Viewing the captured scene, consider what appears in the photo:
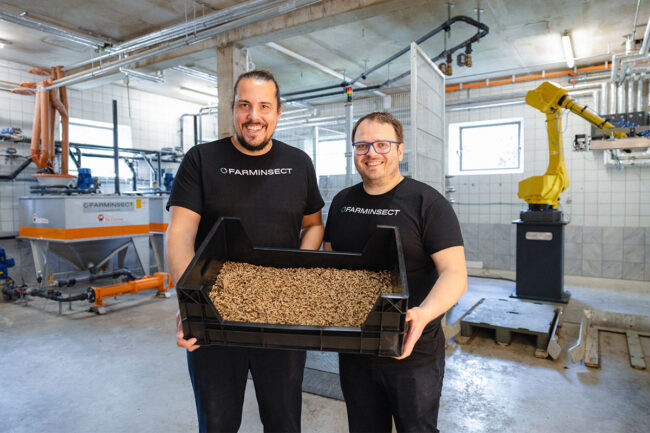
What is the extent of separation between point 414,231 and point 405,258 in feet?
0.28

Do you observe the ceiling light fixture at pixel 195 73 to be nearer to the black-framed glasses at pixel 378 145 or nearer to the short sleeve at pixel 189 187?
the short sleeve at pixel 189 187

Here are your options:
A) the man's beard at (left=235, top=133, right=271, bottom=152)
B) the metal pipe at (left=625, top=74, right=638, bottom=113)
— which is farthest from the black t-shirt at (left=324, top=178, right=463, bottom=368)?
the metal pipe at (left=625, top=74, right=638, bottom=113)

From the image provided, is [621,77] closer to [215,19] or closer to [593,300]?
[593,300]

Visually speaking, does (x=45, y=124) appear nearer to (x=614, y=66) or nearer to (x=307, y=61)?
(x=307, y=61)

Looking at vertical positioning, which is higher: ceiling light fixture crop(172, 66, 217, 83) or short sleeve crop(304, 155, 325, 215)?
ceiling light fixture crop(172, 66, 217, 83)

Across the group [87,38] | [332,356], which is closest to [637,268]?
[332,356]

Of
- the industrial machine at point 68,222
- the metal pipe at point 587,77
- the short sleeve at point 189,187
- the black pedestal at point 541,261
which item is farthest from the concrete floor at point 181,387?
the metal pipe at point 587,77

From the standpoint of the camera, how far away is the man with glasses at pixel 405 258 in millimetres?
1175

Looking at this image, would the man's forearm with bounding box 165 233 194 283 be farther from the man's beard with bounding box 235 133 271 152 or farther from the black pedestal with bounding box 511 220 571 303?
the black pedestal with bounding box 511 220 571 303

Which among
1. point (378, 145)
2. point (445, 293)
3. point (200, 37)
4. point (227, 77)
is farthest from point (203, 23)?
point (445, 293)

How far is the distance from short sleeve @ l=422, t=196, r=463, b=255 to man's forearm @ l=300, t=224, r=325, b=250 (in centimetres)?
39

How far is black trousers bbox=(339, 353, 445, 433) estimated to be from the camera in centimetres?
117

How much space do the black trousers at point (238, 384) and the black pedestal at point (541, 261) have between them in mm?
4009

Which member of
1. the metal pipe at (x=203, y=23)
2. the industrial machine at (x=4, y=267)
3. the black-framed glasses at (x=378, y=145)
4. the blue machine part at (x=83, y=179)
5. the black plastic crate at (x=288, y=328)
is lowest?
the industrial machine at (x=4, y=267)
